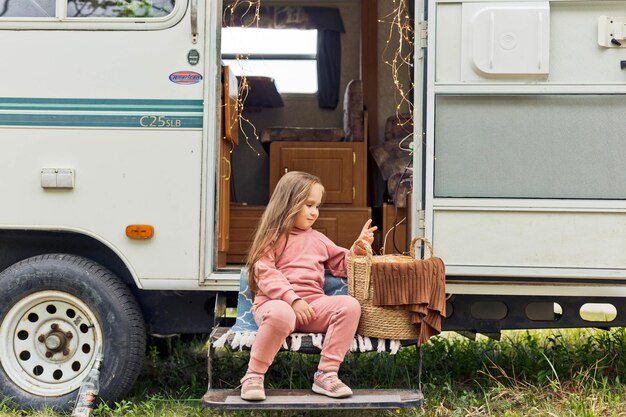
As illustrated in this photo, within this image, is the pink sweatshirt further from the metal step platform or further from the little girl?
the metal step platform

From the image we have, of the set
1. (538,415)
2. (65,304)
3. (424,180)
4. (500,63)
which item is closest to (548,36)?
(500,63)

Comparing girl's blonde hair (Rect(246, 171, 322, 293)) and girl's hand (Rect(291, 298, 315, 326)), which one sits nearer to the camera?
girl's hand (Rect(291, 298, 315, 326))

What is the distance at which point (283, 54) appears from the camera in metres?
7.07

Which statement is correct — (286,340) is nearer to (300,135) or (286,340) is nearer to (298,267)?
(298,267)

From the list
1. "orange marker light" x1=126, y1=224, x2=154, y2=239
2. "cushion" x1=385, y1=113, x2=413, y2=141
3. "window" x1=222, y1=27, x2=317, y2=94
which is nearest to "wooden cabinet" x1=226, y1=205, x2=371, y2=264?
"cushion" x1=385, y1=113, x2=413, y2=141

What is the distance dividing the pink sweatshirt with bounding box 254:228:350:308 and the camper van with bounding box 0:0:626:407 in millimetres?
347

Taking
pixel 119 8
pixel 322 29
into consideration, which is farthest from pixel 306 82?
pixel 119 8

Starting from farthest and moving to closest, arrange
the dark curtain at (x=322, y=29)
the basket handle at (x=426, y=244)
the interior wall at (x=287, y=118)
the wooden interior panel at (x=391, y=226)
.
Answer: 1. the dark curtain at (x=322, y=29)
2. the interior wall at (x=287, y=118)
3. the wooden interior panel at (x=391, y=226)
4. the basket handle at (x=426, y=244)

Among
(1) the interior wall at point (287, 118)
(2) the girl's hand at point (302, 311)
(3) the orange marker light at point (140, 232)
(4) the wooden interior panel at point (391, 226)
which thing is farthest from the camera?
(1) the interior wall at point (287, 118)

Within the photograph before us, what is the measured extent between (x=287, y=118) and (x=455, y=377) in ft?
10.3

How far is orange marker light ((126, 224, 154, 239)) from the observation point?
13.0 ft

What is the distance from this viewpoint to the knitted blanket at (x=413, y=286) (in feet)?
11.7

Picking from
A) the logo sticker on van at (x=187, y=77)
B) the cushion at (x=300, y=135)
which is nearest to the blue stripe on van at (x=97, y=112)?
the logo sticker on van at (x=187, y=77)

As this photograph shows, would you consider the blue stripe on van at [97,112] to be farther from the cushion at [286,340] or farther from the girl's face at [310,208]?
the cushion at [286,340]
